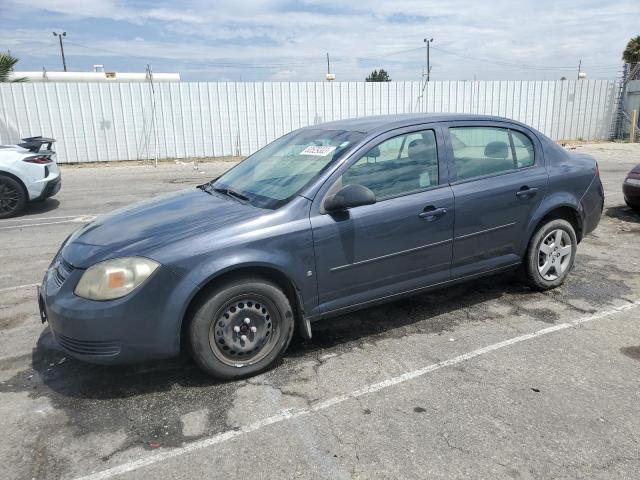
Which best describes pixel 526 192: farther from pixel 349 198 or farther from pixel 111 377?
pixel 111 377

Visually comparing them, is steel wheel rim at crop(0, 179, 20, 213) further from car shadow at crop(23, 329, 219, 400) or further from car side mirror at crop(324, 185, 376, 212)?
car side mirror at crop(324, 185, 376, 212)

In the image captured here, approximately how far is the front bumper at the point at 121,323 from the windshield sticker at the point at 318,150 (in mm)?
1440

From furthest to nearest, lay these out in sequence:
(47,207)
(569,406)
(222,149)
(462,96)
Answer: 1. (462,96)
2. (222,149)
3. (47,207)
4. (569,406)

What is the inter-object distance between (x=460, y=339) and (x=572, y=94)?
73.9 ft

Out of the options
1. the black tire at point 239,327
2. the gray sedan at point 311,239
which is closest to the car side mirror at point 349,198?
the gray sedan at point 311,239

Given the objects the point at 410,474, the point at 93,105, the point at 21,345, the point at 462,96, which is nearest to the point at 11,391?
the point at 21,345

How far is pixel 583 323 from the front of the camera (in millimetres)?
4102

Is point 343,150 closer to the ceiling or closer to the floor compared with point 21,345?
closer to the ceiling

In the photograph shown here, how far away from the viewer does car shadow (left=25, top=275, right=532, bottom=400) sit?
3316 millimetres

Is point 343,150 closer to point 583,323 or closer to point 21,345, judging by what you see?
point 583,323

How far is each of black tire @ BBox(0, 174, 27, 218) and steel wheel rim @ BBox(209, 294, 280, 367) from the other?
23.8ft

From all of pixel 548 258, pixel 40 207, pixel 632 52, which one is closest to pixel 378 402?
pixel 548 258

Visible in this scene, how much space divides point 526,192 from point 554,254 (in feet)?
2.51

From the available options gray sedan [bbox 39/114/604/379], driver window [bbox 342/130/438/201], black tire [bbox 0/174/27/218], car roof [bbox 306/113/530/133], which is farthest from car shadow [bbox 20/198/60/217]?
driver window [bbox 342/130/438/201]
